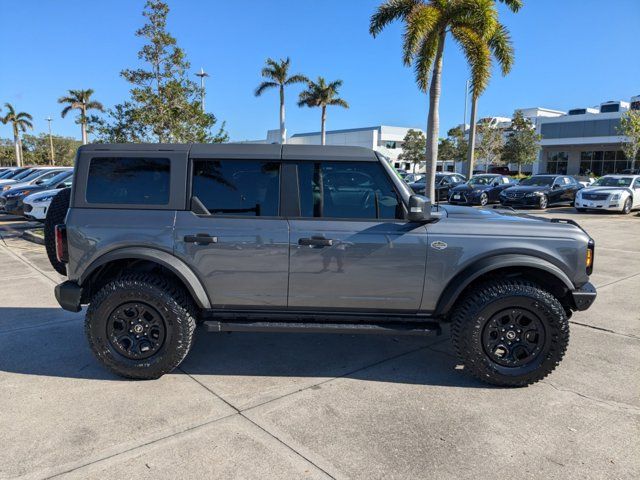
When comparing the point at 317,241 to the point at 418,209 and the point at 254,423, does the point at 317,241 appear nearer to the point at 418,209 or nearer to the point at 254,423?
the point at 418,209

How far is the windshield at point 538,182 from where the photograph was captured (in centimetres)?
2011

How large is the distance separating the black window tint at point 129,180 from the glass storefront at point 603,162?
59247mm

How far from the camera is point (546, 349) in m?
3.68

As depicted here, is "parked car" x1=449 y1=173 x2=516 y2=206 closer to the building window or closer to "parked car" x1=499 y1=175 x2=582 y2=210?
"parked car" x1=499 y1=175 x2=582 y2=210

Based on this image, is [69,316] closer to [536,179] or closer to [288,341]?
[288,341]

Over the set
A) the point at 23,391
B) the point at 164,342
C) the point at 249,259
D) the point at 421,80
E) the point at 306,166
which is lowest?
the point at 23,391

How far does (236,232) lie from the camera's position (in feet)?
12.0

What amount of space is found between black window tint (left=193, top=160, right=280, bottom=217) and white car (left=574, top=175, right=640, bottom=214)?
681 inches

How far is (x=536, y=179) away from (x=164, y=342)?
2037cm

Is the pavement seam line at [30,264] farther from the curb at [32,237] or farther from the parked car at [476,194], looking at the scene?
the parked car at [476,194]

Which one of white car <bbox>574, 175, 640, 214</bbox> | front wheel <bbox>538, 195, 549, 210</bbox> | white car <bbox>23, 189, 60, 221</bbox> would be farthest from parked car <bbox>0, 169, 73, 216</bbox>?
white car <bbox>574, 175, 640, 214</bbox>

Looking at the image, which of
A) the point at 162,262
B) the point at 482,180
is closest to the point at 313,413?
the point at 162,262

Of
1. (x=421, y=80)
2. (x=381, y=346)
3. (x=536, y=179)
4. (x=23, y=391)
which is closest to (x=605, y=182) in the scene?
(x=536, y=179)

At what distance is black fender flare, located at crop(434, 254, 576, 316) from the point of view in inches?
142
